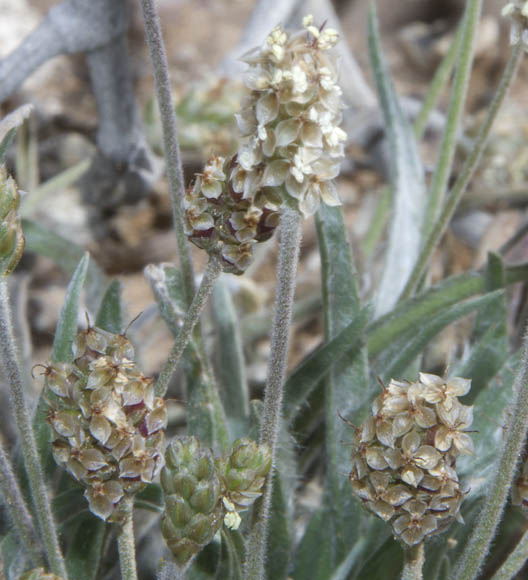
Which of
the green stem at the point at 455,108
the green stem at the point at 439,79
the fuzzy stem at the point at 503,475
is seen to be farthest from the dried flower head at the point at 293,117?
the green stem at the point at 439,79

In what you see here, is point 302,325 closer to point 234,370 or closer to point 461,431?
point 234,370

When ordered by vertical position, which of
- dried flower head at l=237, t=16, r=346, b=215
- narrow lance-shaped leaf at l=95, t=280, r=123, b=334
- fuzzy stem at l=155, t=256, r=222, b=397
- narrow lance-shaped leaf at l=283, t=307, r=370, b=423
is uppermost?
dried flower head at l=237, t=16, r=346, b=215

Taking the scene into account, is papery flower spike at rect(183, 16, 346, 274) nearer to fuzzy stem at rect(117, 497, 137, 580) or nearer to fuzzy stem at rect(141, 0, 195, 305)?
fuzzy stem at rect(141, 0, 195, 305)

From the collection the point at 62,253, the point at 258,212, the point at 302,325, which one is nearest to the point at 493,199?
the point at 302,325

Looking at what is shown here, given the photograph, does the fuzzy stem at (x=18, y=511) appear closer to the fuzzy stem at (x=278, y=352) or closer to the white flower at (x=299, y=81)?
the fuzzy stem at (x=278, y=352)

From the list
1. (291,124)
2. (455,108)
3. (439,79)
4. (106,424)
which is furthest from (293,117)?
(439,79)

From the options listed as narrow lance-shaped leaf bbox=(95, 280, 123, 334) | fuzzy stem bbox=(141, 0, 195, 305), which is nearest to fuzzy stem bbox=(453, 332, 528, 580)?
fuzzy stem bbox=(141, 0, 195, 305)
